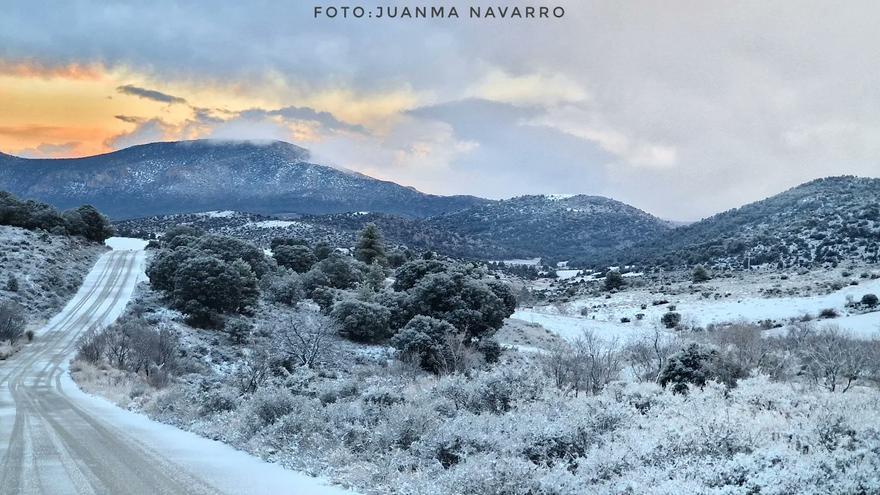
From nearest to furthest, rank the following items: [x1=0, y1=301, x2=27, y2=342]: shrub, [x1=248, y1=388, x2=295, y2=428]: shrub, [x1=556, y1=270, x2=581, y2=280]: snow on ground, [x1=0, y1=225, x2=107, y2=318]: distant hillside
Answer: [x1=248, y1=388, x2=295, y2=428]: shrub
[x1=0, y1=301, x2=27, y2=342]: shrub
[x1=0, y1=225, x2=107, y2=318]: distant hillside
[x1=556, y1=270, x2=581, y2=280]: snow on ground

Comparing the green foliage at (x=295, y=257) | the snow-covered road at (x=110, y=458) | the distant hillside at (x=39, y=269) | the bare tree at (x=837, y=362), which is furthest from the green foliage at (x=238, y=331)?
the bare tree at (x=837, y=362)

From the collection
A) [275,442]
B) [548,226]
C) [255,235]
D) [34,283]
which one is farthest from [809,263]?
[548,226]

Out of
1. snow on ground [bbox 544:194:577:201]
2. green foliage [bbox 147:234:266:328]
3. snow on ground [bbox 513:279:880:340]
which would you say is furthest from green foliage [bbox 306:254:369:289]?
snow on ground [bbox 544:194:577:201]

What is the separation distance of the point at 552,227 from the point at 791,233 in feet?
279

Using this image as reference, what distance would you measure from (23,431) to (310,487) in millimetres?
7437

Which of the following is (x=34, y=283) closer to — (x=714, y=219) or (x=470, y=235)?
(x=714, y=219)

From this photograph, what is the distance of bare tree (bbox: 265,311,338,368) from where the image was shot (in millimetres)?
28500

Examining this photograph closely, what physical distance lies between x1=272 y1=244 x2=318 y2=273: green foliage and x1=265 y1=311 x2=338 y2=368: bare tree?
2160 centimetres

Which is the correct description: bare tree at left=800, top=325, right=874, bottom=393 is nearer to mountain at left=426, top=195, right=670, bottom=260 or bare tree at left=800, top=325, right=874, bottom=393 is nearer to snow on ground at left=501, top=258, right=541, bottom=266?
snow on ground at left=501, top=258, right=541, bottom=266

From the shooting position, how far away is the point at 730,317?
43219mm

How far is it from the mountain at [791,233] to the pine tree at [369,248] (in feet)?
137

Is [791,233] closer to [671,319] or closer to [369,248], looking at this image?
[671,319]

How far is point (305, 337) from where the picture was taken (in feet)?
104

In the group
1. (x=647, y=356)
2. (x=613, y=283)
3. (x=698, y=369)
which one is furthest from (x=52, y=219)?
(x=698, y=369)
